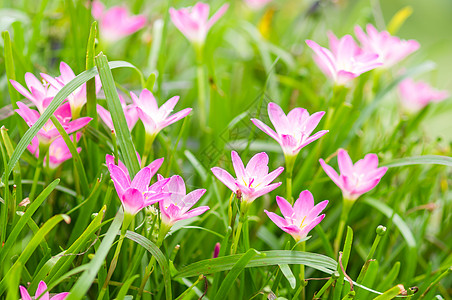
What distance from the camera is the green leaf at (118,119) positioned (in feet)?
1.48

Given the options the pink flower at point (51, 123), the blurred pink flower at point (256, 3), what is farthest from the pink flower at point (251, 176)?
the blurred pink flower at point (256, 3)

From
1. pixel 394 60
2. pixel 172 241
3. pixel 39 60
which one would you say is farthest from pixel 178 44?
pixel 172 241

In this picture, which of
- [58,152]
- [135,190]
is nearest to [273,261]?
[135,190]

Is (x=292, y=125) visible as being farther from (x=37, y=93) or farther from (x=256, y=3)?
(x=256, y=3)

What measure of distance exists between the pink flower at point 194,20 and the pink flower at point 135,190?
14.8 inches

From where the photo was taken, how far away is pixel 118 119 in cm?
46

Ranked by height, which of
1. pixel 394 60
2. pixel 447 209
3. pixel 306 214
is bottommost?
pixel 447 209

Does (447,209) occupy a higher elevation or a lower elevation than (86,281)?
lower

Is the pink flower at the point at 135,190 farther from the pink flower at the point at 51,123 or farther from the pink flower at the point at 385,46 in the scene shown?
the pink flower at the point at 385,46

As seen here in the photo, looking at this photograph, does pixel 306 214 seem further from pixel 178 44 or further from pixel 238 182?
pixel 178 44

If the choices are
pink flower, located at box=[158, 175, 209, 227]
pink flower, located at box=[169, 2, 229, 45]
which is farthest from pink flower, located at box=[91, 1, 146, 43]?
pink flower, located at box=[158, 175, 209, 227]

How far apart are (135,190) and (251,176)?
115 millimetres

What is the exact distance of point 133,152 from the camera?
1.52ft

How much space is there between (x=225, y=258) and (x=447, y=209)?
0.46 meters
